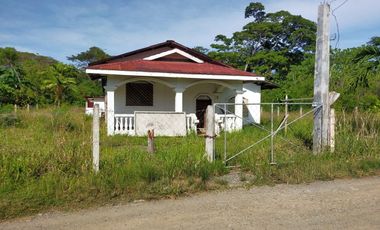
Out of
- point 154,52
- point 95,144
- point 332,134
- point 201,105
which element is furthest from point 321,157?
point 154,52

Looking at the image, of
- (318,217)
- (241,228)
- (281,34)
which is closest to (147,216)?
(241,228)

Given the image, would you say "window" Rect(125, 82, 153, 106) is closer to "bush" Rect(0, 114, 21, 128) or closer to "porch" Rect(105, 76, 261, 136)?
"porch" Rect(105, 76, 261, 136)

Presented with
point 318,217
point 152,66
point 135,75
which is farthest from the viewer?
point 152,66

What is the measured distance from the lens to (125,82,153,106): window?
14.9 metres

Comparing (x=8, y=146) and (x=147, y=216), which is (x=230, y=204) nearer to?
(x=147, y=216)

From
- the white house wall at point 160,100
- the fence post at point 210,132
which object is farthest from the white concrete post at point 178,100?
the fence post at point 210,132

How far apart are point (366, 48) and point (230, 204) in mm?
7777

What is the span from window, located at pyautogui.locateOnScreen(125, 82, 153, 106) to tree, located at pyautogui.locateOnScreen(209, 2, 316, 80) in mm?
24114

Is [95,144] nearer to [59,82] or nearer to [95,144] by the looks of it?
[95,144]

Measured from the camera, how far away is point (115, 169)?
5320mm

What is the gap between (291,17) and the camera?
39.6 meters

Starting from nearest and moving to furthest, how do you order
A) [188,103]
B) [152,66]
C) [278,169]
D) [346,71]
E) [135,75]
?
[278,169], [346,71], [135,75], [152,66], [188,103]

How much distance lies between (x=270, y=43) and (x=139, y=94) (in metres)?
29.5

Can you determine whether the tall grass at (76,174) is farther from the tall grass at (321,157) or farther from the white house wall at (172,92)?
the white house wall at (172,92)
